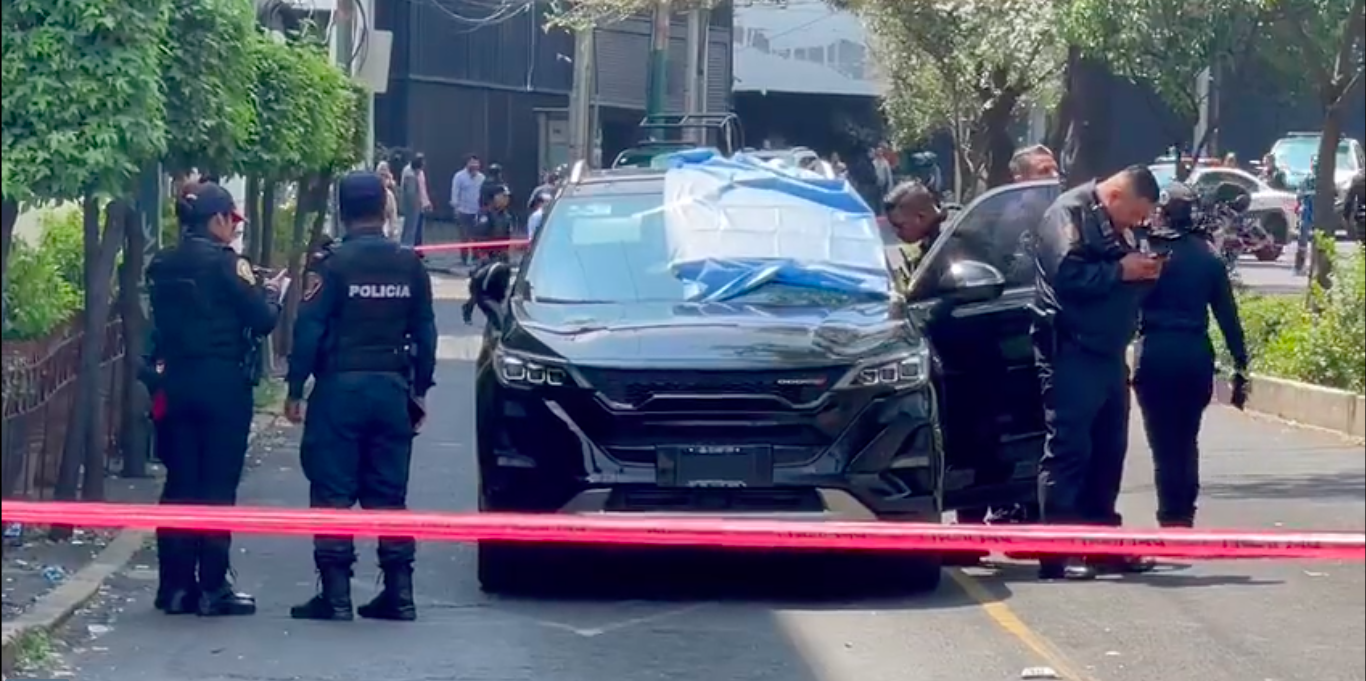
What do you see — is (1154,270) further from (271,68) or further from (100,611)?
(271,68)

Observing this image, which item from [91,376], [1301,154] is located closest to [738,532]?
[91,376]

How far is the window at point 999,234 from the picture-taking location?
10.6 metres

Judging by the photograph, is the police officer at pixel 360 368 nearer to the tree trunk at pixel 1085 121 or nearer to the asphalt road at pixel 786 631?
the asphalt road at pixel 786 631

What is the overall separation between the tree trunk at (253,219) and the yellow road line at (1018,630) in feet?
29.9

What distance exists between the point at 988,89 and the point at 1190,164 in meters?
6.09

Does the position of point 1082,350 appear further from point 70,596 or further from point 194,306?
Result: point 70,596

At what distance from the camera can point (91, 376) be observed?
1138 cm

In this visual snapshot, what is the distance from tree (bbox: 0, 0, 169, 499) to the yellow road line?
12.5 ft

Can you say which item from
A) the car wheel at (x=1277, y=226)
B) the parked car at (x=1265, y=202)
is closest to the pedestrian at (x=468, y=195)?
the parked car at (x=1265, y=202)

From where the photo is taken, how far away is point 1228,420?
666 inches

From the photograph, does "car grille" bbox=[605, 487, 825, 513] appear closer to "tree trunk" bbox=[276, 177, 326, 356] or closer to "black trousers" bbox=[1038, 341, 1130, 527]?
"black trousers" bbox=[1038, 341, 1130, 527]

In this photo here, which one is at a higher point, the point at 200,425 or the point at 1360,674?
the point at 200,425

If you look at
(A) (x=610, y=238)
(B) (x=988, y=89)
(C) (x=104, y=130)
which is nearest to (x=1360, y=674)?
(A) (x=610, y=238)

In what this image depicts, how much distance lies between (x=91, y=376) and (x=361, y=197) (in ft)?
8.39
